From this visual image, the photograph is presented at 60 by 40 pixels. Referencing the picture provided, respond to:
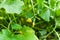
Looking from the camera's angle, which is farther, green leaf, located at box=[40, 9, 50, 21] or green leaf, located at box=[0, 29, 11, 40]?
green leaf, located at box=[40, 9, 50, 21]

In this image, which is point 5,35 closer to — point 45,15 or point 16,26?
point 16,26

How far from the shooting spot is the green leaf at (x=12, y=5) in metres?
0.80

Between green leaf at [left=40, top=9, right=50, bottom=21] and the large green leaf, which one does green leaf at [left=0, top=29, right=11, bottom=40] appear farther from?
green leaf at [left=40, top=9, right=50, bottom=21]

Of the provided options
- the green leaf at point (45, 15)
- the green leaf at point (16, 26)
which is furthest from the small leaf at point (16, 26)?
the green leaf at point (45, 15)

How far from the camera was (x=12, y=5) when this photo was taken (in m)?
0.83

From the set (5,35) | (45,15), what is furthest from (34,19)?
(5,35)

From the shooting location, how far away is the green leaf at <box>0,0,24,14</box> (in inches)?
31.4

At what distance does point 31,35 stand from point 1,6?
0.17 m

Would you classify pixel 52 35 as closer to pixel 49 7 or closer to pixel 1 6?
pixel 49 7

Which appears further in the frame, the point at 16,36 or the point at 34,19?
the point at 34,19

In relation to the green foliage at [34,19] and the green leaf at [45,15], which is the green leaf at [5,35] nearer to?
the green foliage at [34,19]

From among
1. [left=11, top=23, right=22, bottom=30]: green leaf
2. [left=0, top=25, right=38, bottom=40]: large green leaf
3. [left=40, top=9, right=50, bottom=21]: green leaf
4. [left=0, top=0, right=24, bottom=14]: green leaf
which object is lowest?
[left=0, top=25, right=38, bottom=40]: large green leaf

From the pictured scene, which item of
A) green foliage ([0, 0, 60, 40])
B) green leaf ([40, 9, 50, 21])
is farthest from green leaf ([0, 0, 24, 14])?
green leaf ([40, 9, 50, 21])

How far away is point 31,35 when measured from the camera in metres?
0.80
